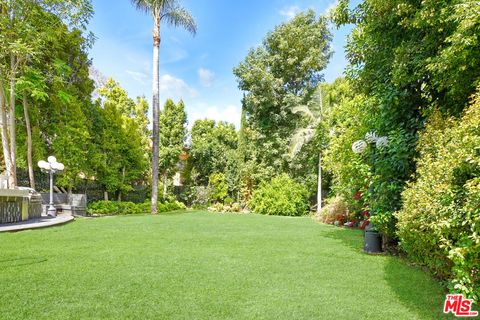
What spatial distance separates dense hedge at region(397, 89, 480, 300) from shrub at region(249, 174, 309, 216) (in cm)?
1319

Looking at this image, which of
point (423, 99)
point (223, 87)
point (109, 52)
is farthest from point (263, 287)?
point (223, 87)

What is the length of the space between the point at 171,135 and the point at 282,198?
859 centimetres

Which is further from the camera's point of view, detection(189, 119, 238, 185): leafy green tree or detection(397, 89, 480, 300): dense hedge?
detection(189, 119, 238, 185): leafy green tree

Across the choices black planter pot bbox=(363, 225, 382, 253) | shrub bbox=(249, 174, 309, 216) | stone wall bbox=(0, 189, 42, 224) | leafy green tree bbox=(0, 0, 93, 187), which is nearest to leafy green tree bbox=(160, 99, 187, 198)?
shrub bbox=(249, 174, 309, 216)

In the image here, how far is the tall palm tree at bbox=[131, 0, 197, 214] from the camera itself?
1562 centimetres

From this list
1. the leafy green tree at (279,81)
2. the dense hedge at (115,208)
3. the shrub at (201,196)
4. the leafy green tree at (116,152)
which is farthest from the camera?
the shrub at (201,196)

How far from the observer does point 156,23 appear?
52.4 ft

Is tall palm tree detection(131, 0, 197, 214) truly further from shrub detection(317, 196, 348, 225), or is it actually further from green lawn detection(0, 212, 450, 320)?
green lawn detection(0, 212, 450, 320)

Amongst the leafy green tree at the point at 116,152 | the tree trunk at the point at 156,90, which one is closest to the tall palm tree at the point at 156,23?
the tree trunk at the point at 156,90

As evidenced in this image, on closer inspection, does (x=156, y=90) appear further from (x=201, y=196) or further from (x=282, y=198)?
(x=282, y=198)

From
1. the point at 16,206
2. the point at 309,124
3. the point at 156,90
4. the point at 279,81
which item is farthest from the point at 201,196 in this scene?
the point at 16,206

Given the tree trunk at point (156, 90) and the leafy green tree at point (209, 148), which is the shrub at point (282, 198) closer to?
the leafy green tree at point (209, 148)

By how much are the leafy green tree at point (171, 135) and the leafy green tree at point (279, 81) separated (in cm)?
440

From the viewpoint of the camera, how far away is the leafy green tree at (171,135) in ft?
69.5
